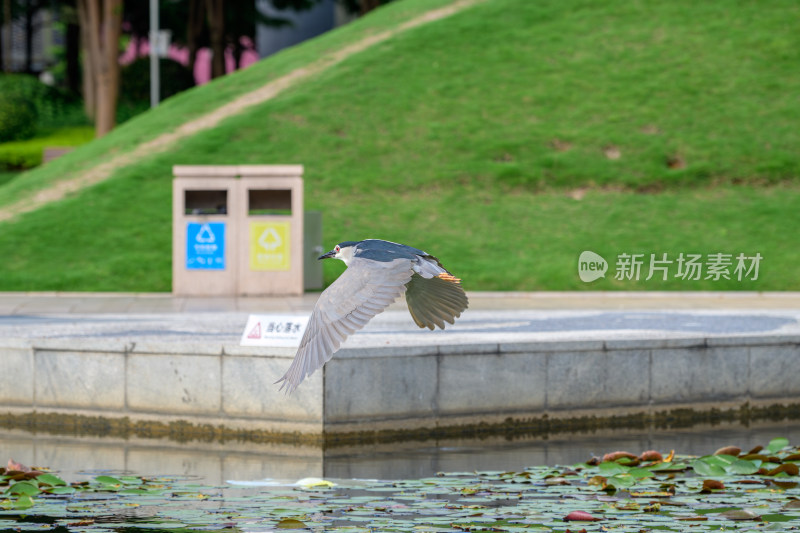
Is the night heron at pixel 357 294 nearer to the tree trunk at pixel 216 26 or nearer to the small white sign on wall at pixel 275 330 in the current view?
the small white sign on wall at pixel 275 330

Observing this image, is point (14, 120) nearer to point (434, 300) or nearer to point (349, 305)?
A: point (434, 300)

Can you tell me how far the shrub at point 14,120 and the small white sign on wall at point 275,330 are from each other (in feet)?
118

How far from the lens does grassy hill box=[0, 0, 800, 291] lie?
24984 millimetres

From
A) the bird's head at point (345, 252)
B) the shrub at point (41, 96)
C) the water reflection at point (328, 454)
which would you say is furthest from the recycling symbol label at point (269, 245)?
the shrub at point (41, 96)

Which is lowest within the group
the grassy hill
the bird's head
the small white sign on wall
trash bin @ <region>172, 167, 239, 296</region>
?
the small white sign on wall

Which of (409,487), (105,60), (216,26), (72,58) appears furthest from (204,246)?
(72,58)

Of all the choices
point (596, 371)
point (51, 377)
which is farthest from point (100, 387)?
point (596, 371)

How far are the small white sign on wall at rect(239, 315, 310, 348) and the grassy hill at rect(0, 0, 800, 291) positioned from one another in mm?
12102

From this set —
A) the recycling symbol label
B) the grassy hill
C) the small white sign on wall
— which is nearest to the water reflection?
the small white sign on wall

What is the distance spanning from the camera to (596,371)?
1248cm

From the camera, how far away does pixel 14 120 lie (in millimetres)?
44688

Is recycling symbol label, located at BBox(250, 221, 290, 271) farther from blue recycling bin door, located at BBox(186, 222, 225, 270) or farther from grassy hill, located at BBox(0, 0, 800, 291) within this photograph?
grassy hill, located at BBox(0, 0, 800, 291)

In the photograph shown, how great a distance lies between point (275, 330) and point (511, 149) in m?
18.8

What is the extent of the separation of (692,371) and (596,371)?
4.03 feet
